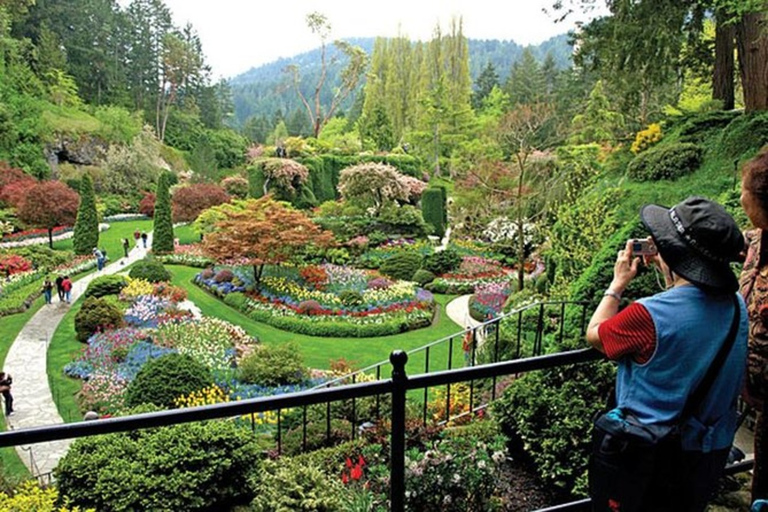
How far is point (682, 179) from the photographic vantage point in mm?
7934

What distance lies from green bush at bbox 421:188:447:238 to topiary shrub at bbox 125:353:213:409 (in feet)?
70.0

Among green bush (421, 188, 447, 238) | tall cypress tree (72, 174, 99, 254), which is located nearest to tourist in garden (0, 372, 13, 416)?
tall cypress tree (72, 174, 99, 254)

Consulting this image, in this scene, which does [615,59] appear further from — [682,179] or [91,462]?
[91,462]

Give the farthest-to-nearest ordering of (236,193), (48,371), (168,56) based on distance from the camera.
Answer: (168,56), (236,193), (48,371)

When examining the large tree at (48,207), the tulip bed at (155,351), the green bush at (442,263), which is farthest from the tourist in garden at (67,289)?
the green bush at (442,263)

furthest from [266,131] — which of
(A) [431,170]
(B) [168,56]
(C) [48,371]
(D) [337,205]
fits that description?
(C) [48,371]

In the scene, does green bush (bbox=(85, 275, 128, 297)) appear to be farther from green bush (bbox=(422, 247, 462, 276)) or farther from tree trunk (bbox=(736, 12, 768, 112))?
tree trunk (bbox=(736, 12, 768, 112))

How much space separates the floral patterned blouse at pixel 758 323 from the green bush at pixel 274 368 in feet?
30.2

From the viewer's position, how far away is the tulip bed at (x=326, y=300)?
1483 centimetres

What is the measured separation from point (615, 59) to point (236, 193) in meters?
29.7

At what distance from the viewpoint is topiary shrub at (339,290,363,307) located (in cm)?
1625

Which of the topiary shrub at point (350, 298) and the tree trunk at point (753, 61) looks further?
the topiary shrub at point (350, 298)

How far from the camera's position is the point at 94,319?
1341cm

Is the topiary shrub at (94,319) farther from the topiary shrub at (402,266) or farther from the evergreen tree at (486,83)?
the evergreen tree at (486,83)
